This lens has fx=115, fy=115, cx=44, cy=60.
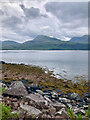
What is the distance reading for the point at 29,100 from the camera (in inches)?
275

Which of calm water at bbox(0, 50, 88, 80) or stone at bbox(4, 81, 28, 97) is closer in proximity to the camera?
stone at bbox(4, 81, 28, 97)

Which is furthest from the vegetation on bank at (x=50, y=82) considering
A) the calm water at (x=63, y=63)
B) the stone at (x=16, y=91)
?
the calm water at (x=63, y=63)

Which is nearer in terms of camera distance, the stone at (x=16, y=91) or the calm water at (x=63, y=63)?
the stone at (x=16, y=91)

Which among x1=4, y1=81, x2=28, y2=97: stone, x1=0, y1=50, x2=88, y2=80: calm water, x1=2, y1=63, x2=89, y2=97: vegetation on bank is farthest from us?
x1=0, y1=50, x2=88, y2=80: calm water

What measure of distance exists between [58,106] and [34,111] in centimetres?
207

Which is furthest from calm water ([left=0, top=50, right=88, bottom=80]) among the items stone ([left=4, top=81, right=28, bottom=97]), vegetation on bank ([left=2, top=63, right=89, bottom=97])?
vegetation on bank ([left=2, top=63, right=89, bottom=97])

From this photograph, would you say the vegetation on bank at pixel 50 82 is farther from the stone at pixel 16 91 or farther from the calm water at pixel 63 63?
the calm water at pixel 63 63

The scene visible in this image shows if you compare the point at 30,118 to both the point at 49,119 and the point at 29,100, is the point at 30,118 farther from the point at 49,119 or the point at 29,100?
the point at 29,100

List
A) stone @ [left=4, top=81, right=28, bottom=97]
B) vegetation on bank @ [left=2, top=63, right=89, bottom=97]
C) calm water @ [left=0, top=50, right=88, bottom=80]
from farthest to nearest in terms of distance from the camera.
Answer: calm water @ [left=0, top=50, right=88, bottom=80]
vegetation on bank @ [left=2, top=63, right=89, bottom=97]
stone @ [left=4, top=81, right=28, bottom=97]

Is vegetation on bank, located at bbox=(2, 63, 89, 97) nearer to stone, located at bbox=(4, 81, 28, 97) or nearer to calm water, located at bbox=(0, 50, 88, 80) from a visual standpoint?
stone, located at bbox=(4, 81, 28, 97)

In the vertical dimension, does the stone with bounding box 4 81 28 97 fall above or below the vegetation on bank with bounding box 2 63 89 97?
above

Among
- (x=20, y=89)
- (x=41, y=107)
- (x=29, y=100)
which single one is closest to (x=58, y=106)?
(x=41, y=107)

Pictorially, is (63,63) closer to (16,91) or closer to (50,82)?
(50,82)

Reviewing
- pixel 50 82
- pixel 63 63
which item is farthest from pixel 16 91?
pixel 63 63
